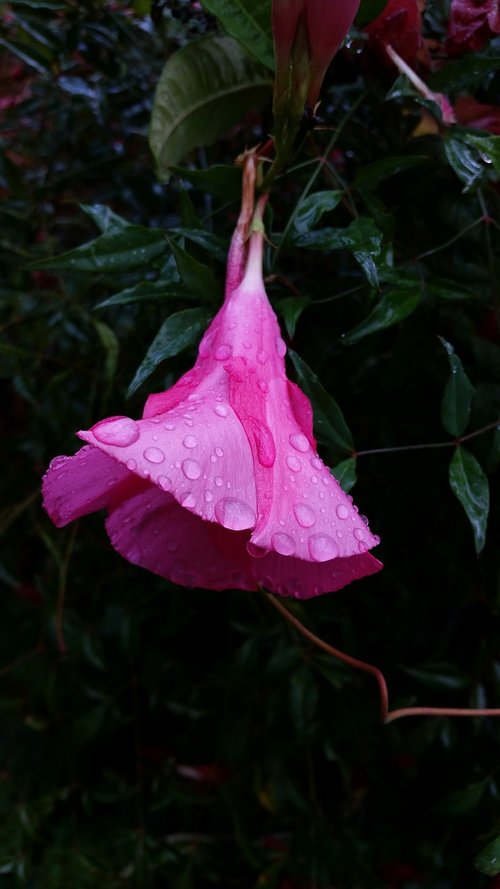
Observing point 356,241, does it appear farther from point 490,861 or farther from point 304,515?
point 490,861

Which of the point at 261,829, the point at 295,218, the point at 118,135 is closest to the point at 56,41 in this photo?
the point at 118,135

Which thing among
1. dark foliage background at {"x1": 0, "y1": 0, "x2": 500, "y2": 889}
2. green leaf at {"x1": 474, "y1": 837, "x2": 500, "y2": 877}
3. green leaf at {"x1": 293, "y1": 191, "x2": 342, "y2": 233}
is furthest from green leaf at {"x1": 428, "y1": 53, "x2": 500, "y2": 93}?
green leaf at {"x1": 474, "y1": 837, "x2": 500, "y2": 877}

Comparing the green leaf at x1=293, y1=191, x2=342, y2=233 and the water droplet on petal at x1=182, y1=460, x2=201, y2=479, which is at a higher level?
the green leaf at x1=293, y1=191, x2=342, y2=233

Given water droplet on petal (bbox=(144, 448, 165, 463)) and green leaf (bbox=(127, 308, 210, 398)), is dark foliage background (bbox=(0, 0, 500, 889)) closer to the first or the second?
green leaf (bbox=(127, 308, 210, 398))

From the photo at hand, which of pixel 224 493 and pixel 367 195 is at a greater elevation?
pixel 367 195

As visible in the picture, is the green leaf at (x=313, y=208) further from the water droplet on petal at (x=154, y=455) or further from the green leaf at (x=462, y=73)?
the water droplet on petal at (x=154, y=455)

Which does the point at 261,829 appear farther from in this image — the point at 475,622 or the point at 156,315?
the point at 156,315

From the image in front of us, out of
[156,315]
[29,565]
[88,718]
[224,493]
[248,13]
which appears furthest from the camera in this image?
[29,565]
